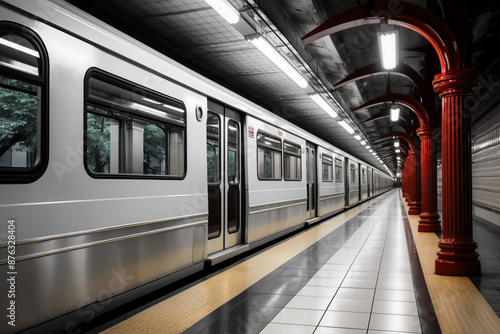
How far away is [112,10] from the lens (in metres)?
6.11

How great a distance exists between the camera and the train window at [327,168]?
42.1 ft

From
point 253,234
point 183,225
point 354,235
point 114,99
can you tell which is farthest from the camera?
point 354,235

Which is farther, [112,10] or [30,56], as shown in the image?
[112,10]

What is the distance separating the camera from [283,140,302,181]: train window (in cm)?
867

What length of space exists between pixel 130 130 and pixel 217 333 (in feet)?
6.52

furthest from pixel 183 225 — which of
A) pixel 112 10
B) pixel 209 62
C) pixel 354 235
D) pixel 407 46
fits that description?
pixel 407 46

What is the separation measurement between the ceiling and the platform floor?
3.41 metres

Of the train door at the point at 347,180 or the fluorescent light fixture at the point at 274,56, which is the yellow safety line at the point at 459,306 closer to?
the fluorescent light fixture at the point at 274,56

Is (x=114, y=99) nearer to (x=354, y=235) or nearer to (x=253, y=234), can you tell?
(x=253, y=234)

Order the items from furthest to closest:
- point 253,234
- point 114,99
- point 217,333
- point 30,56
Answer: point 253,234 → point 114,99 → point 217,333 → point 30,56

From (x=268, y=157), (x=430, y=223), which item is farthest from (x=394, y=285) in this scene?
(x=430, y=223)

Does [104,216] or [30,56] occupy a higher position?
[30,56]

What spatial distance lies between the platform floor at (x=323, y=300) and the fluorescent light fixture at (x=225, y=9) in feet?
10.6

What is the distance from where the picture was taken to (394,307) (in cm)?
398
